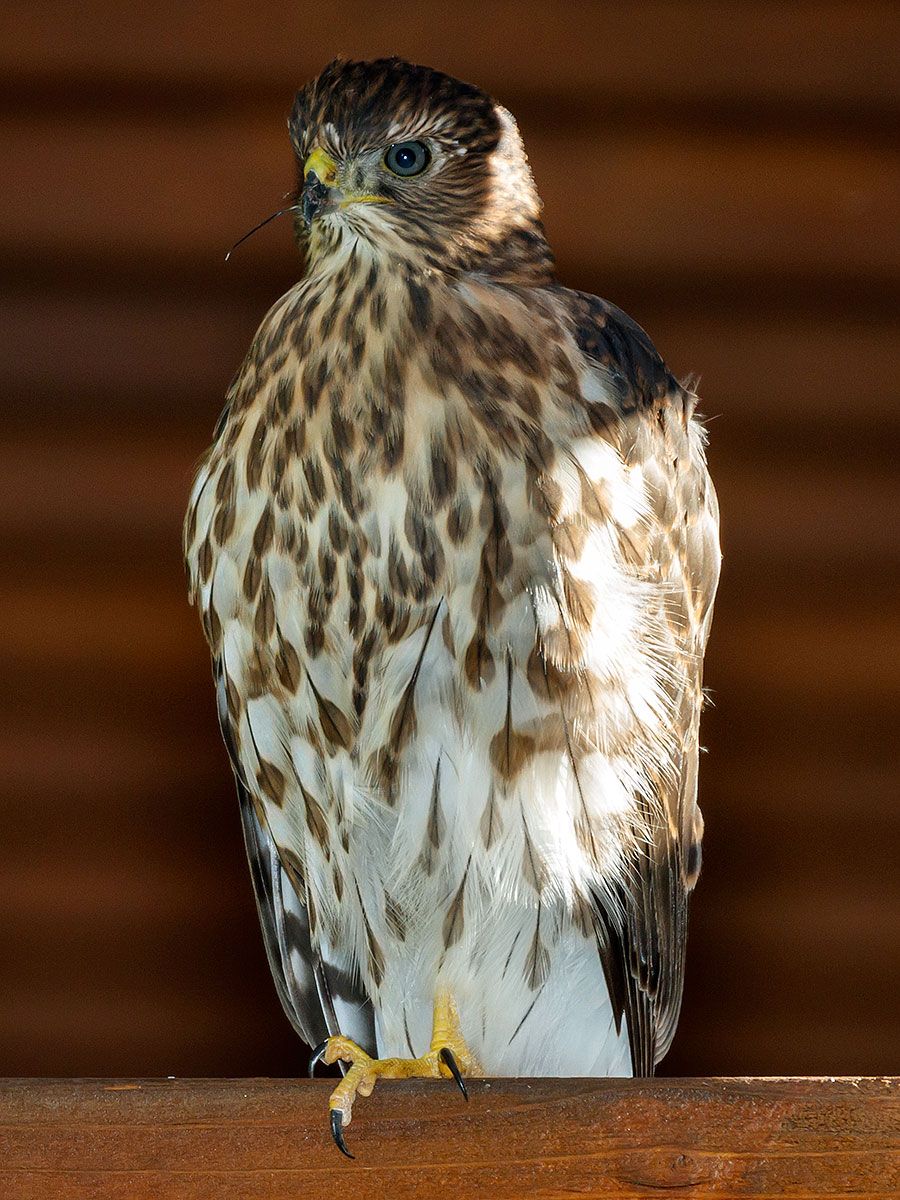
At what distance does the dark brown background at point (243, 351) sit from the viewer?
248cm

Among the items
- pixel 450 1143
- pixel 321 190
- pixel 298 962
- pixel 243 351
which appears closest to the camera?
pixel 450 1143

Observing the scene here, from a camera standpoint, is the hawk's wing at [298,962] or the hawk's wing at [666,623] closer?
the hawk's wing at [666,623]

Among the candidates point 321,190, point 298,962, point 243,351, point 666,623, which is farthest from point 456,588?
point 243,351

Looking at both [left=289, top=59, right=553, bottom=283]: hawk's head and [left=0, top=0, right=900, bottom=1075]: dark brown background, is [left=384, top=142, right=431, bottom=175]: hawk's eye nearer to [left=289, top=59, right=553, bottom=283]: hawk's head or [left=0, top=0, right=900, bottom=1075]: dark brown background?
[left=289, top=59, right=553, bottom=283]: hawk's head

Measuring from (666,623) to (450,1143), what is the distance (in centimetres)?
79

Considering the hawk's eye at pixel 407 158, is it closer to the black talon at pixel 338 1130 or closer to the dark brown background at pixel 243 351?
the dark brown background at pixel 243 351

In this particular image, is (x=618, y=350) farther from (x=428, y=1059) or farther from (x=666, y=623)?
(x=428, y=1059)

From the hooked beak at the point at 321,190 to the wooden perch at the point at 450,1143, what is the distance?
113 cm

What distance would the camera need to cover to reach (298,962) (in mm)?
2080

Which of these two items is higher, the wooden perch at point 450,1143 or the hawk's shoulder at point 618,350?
the hawk's shoulder at point 618,350

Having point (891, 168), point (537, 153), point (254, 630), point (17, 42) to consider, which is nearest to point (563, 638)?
point (254, 630)

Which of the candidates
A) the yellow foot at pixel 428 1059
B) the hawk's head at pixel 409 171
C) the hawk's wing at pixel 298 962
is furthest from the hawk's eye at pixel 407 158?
the yellow foot at pixel 428 1059

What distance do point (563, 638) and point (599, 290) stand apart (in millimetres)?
1180

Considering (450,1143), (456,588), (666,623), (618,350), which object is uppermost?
(618,350)
